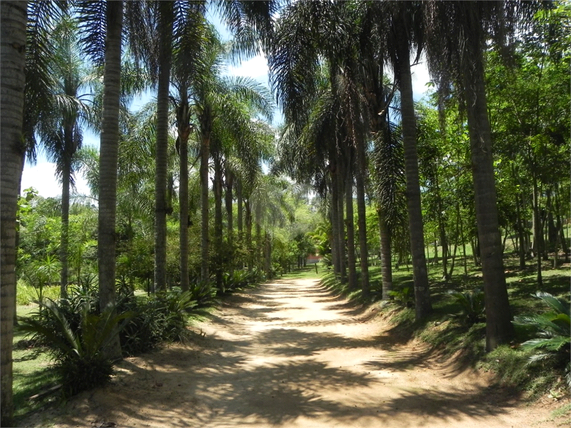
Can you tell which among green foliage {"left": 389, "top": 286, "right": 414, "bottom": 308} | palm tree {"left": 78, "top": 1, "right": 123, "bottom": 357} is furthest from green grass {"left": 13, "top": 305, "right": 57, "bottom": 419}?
green foliage {"left": 389, "top": 286, "right": 414, "bottom": 308}

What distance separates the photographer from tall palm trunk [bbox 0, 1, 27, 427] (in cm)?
525

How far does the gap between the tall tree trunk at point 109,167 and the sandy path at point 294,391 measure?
4.86ft

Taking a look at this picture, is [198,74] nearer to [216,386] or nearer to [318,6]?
[318,6]

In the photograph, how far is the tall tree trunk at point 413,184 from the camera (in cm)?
1150

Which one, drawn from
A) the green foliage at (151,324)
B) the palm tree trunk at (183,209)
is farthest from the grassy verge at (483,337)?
the palm tree trunk at (183,209)

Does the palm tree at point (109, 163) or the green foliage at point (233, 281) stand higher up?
the palm tree at point (109, 163)

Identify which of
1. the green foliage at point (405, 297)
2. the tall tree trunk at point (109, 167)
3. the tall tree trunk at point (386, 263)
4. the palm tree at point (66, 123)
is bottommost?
the green foliage at point (405, 297)

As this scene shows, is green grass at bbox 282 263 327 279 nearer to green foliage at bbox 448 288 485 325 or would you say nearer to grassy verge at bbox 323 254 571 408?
grassy verge at bbox 323 254 571 408

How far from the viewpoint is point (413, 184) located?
38.1ft

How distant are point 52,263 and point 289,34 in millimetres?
9224

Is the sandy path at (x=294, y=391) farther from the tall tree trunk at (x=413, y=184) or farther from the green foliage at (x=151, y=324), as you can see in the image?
the tall tree trunk at (x=413, y=184)

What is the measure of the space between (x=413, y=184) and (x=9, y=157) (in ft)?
29.3

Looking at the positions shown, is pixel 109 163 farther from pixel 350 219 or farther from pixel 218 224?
pixel 218 224

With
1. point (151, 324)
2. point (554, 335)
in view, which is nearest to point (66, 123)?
point (151, 324)
